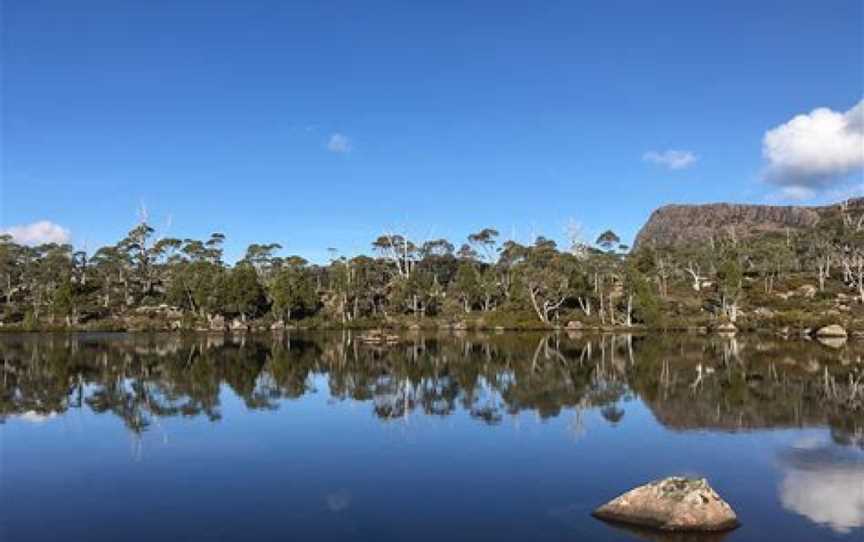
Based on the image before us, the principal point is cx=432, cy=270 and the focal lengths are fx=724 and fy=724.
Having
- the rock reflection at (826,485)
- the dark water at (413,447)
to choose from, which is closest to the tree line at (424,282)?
the dark water at (413,447)

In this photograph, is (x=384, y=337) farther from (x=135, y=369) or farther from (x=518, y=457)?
(x=518, y=457)

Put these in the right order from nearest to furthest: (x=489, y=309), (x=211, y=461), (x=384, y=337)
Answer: (x=211, y=461)
(x=384, y=337)
(x=489, y=309)

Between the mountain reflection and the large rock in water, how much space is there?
5148mm

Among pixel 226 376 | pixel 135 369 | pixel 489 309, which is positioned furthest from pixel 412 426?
pixel 489 309

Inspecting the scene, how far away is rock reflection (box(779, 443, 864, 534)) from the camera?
49.8ft

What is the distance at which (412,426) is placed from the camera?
26578 mm

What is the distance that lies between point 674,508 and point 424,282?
86.1 metres

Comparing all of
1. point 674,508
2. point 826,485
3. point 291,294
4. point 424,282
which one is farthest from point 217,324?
point 674,508

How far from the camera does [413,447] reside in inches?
907

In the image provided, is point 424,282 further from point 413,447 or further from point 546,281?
point 413,447

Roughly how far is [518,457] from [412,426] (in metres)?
6.21

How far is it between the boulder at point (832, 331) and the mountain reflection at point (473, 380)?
11.2 m

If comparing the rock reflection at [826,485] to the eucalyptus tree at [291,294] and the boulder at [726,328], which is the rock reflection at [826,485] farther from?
the eucalyptus tree at [291,294]

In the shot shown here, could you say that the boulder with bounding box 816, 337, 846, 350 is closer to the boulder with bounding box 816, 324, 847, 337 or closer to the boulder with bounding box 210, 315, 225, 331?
the boulder with bounding box 816, 324, 847, 337
